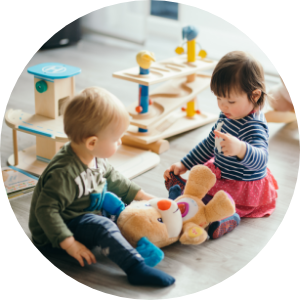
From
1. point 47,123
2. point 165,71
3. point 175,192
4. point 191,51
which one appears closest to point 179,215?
point 175,192

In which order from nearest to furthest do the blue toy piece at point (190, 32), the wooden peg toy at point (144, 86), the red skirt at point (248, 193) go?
the red skirt at point (248, 193), the wooden peg toy at point (144, 86), the blue toy piece at point (190, 32)

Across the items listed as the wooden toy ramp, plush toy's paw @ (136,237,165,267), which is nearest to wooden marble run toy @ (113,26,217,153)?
the wooden toy ramp

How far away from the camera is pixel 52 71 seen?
1.36 m

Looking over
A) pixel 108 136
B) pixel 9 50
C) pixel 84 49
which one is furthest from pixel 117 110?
pixel 84 49

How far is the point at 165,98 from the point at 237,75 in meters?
0.62

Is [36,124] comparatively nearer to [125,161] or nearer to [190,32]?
[125,161]

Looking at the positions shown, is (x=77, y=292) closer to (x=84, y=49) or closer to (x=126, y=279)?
(x=126, y=279)

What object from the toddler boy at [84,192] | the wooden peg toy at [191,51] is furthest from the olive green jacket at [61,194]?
the wooden peg toy at [191,51]

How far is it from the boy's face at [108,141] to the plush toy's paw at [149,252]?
7.8 inches

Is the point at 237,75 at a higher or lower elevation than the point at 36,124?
higher

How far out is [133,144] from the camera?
1504 mm

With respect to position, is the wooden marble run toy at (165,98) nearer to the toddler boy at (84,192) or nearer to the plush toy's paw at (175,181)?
the plush toy's paw at (175,181)

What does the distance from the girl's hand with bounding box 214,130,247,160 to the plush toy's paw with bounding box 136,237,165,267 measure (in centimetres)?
27

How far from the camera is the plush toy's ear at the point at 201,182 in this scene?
106cm
